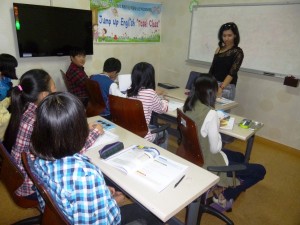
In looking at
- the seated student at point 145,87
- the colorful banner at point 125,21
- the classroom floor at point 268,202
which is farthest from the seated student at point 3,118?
the colorful banner at point 125,21

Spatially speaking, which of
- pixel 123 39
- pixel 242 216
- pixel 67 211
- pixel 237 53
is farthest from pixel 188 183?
pixel 123 39

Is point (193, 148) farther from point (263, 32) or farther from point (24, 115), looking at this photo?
point (263, 32)

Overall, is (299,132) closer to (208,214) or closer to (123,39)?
(208,214)

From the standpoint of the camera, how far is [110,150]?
1.35 metres

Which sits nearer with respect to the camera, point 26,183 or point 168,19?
point 26,183

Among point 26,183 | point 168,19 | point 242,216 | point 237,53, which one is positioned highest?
point 168,19

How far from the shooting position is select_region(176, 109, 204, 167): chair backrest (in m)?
1.48

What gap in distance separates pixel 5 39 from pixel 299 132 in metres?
3.83

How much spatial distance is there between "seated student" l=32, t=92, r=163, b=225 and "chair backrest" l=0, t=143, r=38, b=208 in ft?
1.18

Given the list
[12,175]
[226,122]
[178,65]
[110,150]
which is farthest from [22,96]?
[178,65]

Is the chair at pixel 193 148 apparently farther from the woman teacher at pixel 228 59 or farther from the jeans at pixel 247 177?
the woman teacher at pixel 228 59

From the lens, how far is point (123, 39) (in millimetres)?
3852

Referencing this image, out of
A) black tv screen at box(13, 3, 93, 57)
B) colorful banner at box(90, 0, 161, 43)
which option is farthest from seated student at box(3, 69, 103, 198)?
colorful banner at box(90, 0, 161, 43)

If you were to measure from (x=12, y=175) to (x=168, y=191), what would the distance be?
0.82m
